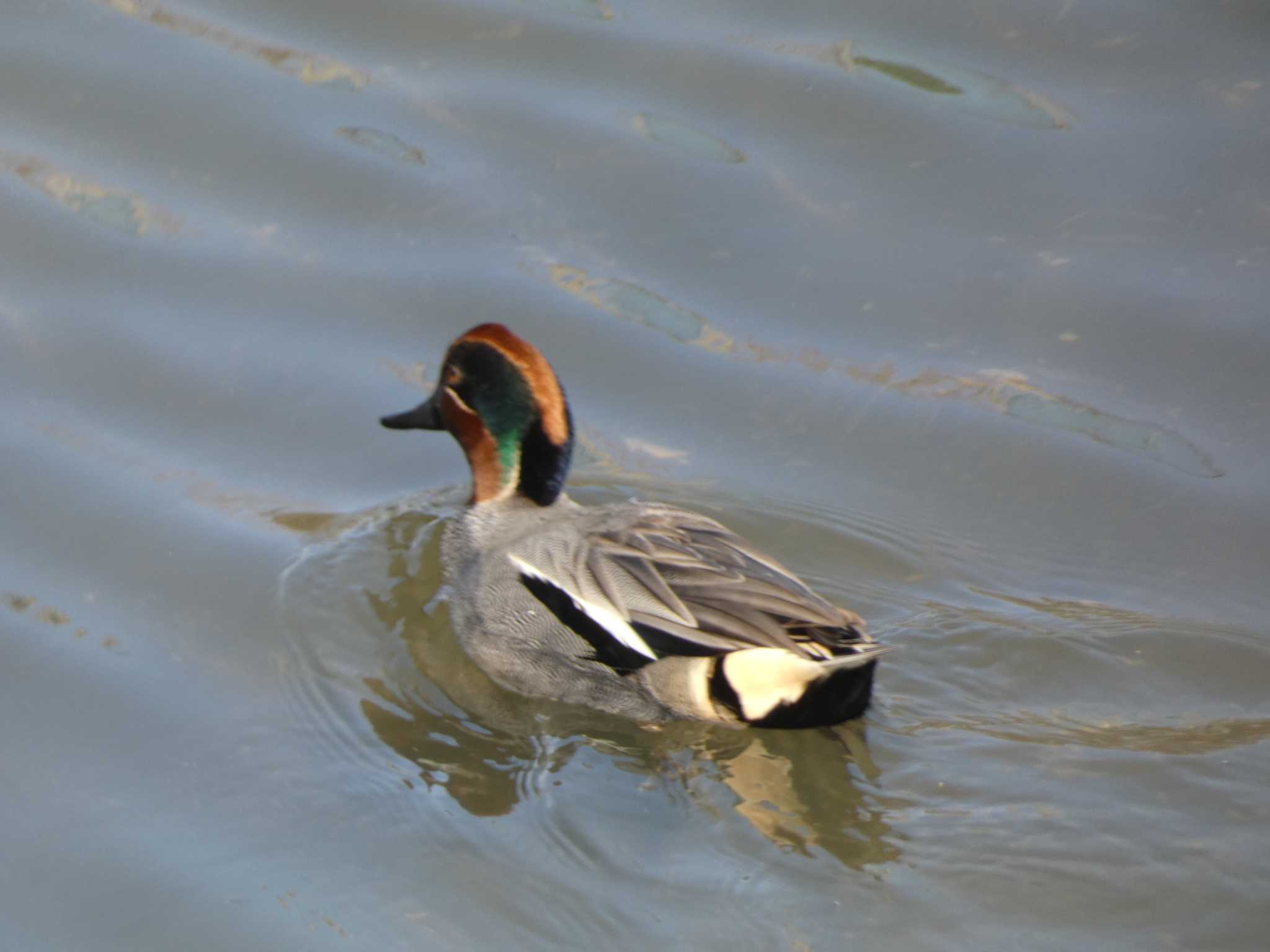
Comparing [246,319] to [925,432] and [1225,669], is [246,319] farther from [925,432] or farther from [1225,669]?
[1225,669]

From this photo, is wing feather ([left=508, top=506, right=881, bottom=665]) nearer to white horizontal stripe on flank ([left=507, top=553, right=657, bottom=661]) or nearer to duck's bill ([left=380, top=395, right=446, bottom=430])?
white horizontal stripe on flank ([left=507, top=553, right=657, bottom=661])

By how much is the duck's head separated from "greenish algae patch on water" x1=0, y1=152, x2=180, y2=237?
2.06m

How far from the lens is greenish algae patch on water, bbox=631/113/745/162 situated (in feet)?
26.1

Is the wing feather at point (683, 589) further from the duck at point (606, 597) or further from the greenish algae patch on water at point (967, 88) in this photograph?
the greenish algae patch on water at point (967, 88)

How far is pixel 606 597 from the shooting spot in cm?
536

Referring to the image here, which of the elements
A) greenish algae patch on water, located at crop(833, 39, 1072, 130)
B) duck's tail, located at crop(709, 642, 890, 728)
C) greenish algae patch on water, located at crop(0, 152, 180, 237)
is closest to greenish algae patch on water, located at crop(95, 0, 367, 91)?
greenish algae patch on water, located at crop(0, 152, 180, 237)

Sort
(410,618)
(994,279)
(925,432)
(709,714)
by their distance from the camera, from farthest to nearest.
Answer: (994,279) → (925,432) → (410,618) → (709,714)

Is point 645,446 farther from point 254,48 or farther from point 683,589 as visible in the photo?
point 254,48

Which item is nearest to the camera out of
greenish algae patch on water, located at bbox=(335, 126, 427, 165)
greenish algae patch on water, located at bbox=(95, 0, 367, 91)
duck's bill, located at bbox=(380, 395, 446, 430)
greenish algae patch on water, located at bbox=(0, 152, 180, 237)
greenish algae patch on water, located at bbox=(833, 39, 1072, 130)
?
duck's bill, located at bbox=(380, 395, 446, 430)

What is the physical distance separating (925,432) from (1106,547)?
3.03 ft

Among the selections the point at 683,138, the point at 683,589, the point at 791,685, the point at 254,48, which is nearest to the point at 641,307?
the point at 683,138

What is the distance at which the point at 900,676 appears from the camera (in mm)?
5461

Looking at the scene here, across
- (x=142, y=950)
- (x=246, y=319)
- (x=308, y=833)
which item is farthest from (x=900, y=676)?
(x=246, y=319)

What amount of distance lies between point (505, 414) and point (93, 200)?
9.00ft
